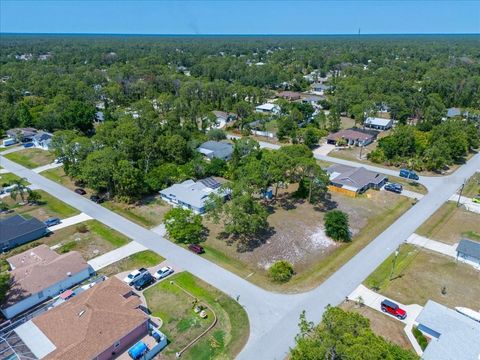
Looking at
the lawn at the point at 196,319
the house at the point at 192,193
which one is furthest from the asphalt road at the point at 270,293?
the house at the point at 192,193

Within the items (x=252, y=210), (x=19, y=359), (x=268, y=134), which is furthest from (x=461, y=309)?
(x=268, y=134)

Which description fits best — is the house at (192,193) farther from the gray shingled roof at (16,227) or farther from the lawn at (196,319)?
the gray shingled roof at (16,227)

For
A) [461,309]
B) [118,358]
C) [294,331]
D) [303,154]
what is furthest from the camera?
[303,154]

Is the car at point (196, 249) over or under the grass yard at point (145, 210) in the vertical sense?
over

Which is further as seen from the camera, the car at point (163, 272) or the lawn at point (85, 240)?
the lawn at point (85, 240)

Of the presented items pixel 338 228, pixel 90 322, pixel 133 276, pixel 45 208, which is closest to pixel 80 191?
pixel 45 208

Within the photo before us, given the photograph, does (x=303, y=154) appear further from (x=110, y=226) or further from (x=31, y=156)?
(x=31, y=156)

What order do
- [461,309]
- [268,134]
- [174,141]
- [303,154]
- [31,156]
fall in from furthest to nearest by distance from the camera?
[268,134]
[31,156]
[174,141]
[303,154]
[461,309]
